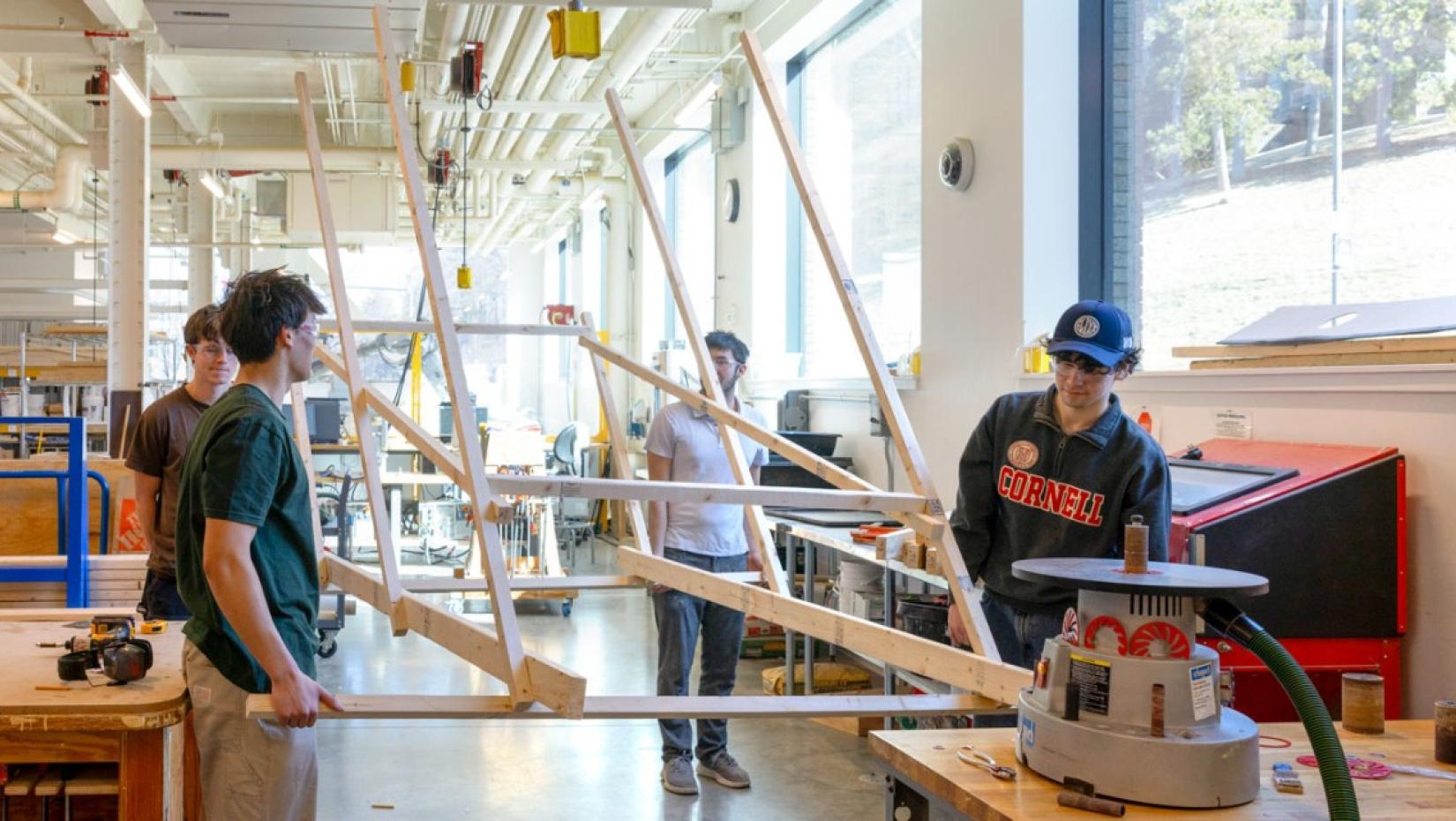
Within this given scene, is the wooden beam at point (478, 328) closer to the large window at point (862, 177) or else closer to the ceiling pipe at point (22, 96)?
the large window at point (862, 177)

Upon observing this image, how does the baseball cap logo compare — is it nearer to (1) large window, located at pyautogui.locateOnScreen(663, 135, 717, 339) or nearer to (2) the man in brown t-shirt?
(2) the man in brown t-shirt

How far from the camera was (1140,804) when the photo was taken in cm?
165

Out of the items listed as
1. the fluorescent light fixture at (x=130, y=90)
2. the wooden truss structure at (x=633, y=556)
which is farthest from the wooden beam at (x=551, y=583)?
the fluorescent light fixture at (x=130, y=90)

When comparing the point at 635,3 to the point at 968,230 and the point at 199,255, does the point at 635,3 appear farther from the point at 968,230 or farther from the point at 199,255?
the point at 199,255

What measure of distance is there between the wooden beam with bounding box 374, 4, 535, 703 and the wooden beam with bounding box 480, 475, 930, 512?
0.20 ft

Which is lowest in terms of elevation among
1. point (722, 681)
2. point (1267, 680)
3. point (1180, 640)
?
point (722, 681)

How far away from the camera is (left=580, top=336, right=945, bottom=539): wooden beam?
8.69 feet

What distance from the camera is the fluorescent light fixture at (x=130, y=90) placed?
275 inches

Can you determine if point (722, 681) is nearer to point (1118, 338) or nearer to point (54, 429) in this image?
point (1118, 338)

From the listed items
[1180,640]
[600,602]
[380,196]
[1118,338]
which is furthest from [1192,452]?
[380,196]

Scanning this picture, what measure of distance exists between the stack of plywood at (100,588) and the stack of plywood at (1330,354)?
135 inches

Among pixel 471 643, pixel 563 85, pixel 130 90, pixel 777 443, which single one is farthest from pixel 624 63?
pixel 471 643

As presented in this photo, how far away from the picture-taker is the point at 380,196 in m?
12.5

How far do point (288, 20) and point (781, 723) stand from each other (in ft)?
12.1
